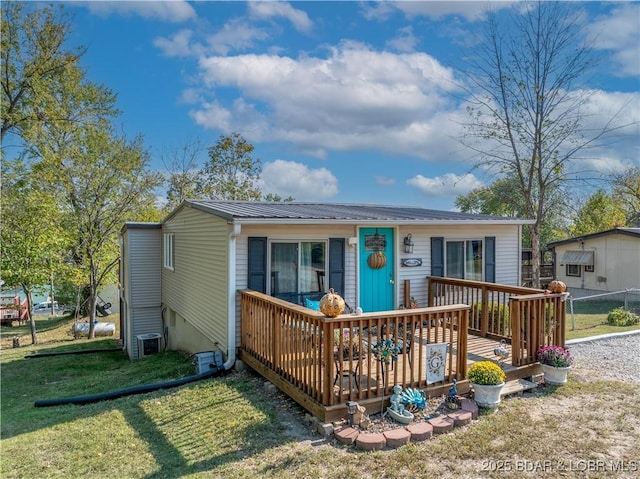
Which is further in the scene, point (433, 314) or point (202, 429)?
point (433, 314)

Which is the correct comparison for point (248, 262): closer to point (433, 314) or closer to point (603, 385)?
point (433, 314)

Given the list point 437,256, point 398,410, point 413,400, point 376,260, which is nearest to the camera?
point 398,410

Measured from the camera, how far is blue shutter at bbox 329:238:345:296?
7.73m

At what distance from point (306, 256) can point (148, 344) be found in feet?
21.2

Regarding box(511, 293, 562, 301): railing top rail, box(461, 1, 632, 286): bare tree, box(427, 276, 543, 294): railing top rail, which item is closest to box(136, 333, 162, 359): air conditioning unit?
box(427, 276, 543, 294): railing top rail

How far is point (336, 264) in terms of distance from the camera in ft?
25.5

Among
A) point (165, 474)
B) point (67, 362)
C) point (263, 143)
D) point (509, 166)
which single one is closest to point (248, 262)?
point (165, 474)

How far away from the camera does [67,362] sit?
10.7 meters

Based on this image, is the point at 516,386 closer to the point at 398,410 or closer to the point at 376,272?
the point at 398,410

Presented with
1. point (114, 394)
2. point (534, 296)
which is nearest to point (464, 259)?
point (534, 296)

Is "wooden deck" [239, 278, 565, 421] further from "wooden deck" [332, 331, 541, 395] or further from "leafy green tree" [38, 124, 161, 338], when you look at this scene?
"leafy green tree" [38, 124, 161, 338]

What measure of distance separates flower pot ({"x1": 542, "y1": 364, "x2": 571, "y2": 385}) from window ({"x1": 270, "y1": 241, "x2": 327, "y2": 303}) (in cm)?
375

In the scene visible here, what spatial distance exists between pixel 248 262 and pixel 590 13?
1375cm

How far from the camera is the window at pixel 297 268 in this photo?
7324 mm
